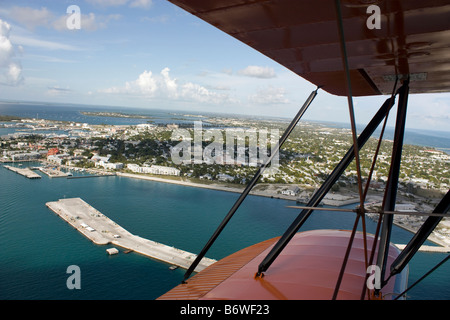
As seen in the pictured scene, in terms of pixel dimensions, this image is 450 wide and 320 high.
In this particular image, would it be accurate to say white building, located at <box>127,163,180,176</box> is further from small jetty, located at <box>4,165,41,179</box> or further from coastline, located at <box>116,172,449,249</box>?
small jetty, located at <box>4,165,41,179</box>

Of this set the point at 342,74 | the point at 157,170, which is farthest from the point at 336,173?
the point at 157,170

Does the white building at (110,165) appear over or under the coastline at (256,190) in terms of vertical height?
over

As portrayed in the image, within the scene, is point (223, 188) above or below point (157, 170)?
below

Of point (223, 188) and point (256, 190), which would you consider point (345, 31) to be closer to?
point (256, 190)

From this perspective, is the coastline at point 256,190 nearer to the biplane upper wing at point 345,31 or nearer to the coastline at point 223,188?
the coastline at point 223,188

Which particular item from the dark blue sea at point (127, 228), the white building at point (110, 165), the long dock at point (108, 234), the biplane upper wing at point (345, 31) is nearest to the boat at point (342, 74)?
the biplane upper wing at point (345, 31)

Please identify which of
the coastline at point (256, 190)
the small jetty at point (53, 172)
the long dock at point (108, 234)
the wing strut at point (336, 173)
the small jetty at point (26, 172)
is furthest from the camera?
the small jetty at point (53, 172)

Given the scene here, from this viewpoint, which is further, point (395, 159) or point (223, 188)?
point (223, 188)
